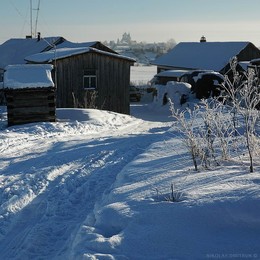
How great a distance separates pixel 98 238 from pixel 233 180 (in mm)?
2306

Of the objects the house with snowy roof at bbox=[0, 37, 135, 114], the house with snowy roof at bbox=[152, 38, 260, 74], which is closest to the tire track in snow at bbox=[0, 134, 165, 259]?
the house with snowy roof at bbox=[0, 37, 135, 114]

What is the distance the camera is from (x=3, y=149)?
11539 mm

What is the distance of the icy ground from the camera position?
4.71 meters

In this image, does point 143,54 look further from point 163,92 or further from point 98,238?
point 98,238

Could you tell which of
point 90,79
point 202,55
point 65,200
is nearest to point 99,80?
point 90,79

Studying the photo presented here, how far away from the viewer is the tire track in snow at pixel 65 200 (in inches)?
224

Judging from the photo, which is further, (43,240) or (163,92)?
(163,92)

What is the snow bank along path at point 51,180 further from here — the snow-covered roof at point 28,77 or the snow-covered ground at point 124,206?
the snow-covered roof at point 28,77

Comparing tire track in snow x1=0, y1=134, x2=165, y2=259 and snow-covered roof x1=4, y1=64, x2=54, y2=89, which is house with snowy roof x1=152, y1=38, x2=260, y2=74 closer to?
snow-covered roof x1=4, y1=64, x2=54, y2=89

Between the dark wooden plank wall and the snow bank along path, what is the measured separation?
756cm

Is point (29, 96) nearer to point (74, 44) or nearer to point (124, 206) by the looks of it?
point (124, 206)

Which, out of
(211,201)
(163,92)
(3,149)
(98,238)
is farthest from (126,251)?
(163,92)

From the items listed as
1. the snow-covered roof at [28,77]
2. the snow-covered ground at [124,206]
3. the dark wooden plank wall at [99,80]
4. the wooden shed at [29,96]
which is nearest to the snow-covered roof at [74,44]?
the dark wooden plank wall at [99,80]

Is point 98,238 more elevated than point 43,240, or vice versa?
point 98,238
